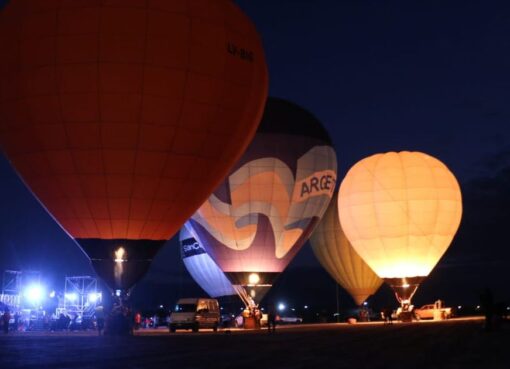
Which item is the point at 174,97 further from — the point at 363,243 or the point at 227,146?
the point at 363,243

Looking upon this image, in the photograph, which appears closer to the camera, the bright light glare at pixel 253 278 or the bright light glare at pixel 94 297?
the bright light glare at pixel 253 278

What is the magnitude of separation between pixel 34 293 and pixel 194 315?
26495mm

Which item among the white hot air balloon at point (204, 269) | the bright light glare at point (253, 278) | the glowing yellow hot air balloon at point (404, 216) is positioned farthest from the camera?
the white hot air balloon at point (204, 269)

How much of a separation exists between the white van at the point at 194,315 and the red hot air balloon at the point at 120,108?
8.39m

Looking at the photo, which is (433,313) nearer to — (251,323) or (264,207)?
(251,323)

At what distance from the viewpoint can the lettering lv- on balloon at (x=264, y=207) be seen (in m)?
37.6

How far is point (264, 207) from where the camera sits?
124 feet

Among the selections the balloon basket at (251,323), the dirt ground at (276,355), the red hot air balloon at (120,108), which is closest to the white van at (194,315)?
the balloon basket at (251,323)

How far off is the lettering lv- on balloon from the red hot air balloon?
11387mm

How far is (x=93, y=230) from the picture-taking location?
25.3m

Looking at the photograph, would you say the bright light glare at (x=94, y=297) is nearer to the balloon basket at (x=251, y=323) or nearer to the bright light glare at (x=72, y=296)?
the bright light glare at (x=72, y=296)

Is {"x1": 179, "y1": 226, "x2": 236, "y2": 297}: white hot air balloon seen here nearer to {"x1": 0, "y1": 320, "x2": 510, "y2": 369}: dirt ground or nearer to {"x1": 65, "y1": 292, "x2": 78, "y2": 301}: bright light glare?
{"x1": 65, "y1": 292, "x2": 78, "y2": 301}: bright light glare

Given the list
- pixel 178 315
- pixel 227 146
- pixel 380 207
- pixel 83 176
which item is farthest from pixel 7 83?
pixel 380 207

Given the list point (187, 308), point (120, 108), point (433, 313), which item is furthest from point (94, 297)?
point (120, 108)
